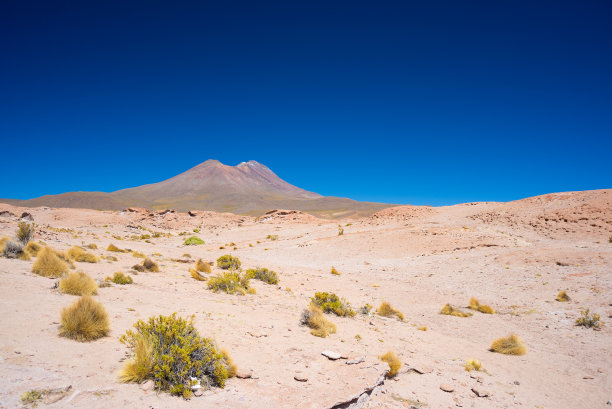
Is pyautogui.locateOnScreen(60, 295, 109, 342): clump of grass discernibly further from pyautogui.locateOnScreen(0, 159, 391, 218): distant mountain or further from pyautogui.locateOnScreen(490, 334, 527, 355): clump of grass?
pyautogui.locateOnScreen(0, 159, 391, 218): distant mountain

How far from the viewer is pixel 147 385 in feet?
12.7

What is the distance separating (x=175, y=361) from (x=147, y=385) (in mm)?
386

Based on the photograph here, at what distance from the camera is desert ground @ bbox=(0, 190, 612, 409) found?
13.5 ft

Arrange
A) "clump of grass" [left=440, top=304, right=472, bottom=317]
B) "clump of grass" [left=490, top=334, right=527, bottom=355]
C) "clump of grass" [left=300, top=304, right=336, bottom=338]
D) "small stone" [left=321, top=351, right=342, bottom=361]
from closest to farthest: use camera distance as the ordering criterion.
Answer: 1. "small stone" [left=321, top=351, right=342, bottom=361]
2. "clump of grass" [left=300, top=304, right=336, bottom=338]
3. "clump of grass" [left=490, top=334, right=527, bottom=355]
4. "clump of grass" [left=440, top=304, right=472, bottom=317]

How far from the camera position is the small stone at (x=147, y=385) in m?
3.83

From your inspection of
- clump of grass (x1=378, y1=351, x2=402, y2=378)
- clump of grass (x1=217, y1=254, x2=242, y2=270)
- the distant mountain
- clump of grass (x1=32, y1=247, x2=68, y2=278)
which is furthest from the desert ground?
the distant mountain

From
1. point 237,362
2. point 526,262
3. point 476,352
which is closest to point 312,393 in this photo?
point 237,362

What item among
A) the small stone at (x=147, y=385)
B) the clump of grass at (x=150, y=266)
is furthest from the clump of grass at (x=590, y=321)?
the clump of grass at (x=150, y=266)

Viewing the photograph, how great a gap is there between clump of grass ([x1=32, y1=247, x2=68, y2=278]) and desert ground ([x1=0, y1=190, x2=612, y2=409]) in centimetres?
28

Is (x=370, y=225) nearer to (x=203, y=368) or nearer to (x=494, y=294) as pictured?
(x=494, y=294)

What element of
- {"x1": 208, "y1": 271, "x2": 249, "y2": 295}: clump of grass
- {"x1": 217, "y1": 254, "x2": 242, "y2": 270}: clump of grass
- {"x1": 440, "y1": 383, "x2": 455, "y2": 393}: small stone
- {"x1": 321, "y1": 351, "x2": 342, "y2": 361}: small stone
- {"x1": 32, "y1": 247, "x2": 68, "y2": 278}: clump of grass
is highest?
{"x1": 32, "y1": 247, "x2": 68, "y2": 278}: clump of grass

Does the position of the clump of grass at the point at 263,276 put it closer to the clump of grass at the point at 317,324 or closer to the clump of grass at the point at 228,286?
the clump of grass at the point at 228,286

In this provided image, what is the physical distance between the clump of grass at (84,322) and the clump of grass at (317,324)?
13.2 ft

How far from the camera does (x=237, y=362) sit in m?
5.01
